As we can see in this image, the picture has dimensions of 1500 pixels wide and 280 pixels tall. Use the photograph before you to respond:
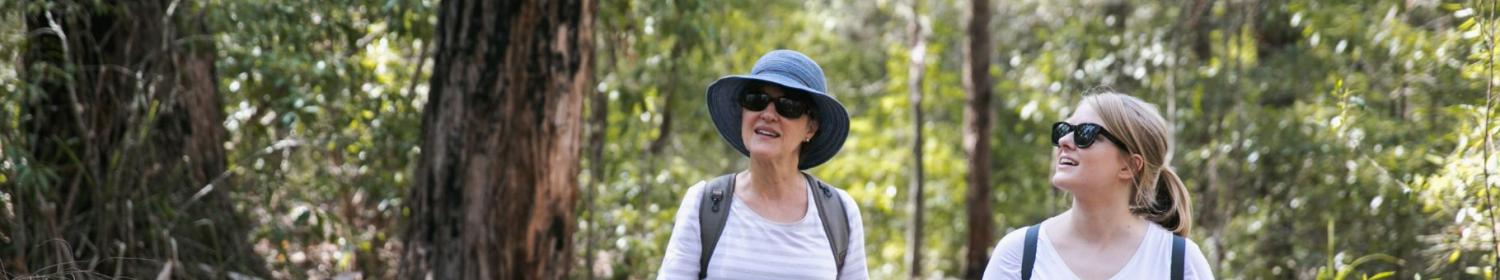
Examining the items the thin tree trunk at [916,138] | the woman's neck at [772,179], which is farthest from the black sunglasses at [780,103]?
the thin tree trunk at [916,138]

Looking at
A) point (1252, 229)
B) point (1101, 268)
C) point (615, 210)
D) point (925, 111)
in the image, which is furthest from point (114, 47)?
point (925, 111)

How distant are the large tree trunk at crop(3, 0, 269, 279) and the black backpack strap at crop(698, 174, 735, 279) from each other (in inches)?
125

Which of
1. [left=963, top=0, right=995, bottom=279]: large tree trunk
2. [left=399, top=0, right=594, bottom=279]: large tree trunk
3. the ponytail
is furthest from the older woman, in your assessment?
[left=963, top=0, right=995, bottom=279]: large tree trunk

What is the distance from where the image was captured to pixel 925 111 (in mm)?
16469

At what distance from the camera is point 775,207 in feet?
10.4

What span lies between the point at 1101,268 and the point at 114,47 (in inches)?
193

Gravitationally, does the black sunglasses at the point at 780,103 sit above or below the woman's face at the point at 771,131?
above

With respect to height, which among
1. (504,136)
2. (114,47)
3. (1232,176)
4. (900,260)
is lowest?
(900,260)

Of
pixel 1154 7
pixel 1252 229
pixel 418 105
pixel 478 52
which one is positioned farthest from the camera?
pixel 1154 7

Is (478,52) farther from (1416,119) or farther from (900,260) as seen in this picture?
(900,260)

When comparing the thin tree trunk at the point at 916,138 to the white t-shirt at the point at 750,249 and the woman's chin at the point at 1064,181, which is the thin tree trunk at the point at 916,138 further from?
the woman's chin at the point at 1064,181

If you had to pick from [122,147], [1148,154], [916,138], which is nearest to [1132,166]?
[1148,154]

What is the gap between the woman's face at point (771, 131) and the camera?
310 centimetres

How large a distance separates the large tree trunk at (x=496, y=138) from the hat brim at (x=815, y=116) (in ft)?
6.07
